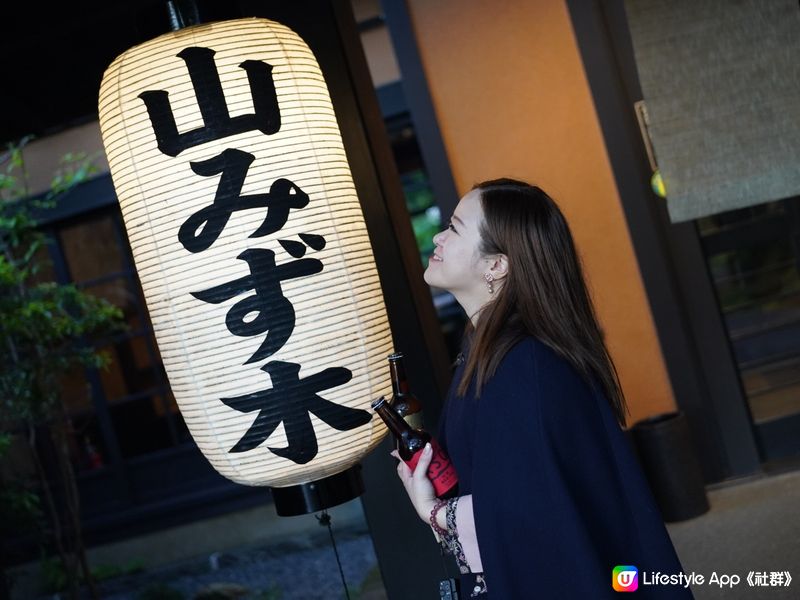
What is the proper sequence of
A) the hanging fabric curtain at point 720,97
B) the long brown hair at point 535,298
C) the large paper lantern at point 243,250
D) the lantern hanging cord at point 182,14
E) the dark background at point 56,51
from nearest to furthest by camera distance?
the long brown hair at point 535,298
the large paper lantern at point 243,250
the lantern hanging cord at point 182,14
the dark background at point 56,51
the hanging fabric curtain at point 720,97

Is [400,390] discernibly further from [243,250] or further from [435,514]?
[243,250]

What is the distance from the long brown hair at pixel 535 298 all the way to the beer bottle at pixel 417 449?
17 centimetres

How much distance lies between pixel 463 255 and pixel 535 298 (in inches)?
7.8

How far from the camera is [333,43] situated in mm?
3107

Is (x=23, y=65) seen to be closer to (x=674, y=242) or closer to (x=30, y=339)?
(x=30, y=339)

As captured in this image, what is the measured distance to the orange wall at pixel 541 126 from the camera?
5.05 meters

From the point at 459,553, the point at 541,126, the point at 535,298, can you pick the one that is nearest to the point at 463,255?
the point at 535,298

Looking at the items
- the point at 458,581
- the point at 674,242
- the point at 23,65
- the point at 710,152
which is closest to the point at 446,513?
the point at 458,581

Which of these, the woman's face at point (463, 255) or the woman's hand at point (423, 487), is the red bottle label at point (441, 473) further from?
the woman's face at point (463, 255)

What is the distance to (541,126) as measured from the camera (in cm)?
508

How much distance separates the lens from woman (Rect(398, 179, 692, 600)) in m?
1.85

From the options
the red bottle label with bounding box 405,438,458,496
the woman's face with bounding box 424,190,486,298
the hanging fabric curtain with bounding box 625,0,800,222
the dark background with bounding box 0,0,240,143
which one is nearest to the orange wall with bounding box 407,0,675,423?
the hanging fabric curtain with bounding box 625,0,800,222

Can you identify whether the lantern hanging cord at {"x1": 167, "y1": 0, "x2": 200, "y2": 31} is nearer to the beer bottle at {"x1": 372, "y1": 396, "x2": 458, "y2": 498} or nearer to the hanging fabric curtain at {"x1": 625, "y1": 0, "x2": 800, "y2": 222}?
the beer bottle at {"x1": 372, "y1": 396, "x2": 458, "y2": 498}
